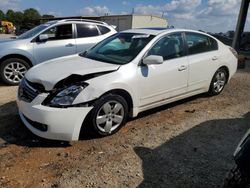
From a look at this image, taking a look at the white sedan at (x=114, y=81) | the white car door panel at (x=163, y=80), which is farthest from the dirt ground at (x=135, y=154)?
the white car door panel at (x=163, y=80)

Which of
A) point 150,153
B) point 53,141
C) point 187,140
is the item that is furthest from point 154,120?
point 53,141

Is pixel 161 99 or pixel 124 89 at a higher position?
pixel 124 89

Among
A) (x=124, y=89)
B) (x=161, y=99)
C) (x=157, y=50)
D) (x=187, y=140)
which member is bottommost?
(x=187, y=140)

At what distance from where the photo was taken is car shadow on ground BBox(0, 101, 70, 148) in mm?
3973

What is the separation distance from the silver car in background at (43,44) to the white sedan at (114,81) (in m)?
2.57

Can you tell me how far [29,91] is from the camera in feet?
13.2

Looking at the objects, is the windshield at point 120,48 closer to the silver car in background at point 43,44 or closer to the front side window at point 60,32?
the silver car in background at point 43,44

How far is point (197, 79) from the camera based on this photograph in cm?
560

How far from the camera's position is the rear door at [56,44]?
742 centimetres

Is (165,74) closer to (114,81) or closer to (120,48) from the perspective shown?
(120,48)

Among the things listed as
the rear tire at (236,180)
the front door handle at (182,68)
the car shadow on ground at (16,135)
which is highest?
the front door handle at (182,68)

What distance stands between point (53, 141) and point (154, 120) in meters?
1.82

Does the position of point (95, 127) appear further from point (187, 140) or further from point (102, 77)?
point (187, 140)

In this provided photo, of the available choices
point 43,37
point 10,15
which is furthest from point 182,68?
point 10,15
